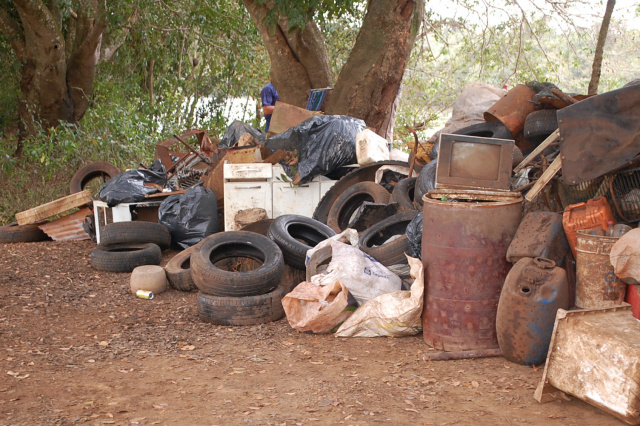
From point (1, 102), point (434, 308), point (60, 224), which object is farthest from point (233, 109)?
point (434, 308)

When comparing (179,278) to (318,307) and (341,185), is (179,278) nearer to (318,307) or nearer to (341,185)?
(318,307)

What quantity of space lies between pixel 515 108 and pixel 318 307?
2.98 metres

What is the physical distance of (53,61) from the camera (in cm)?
1168

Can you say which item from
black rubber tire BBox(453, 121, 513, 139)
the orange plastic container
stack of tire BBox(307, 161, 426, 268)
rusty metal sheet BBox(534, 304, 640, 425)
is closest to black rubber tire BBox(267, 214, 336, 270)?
stack of tire BBox(307, 161, 426, 268)

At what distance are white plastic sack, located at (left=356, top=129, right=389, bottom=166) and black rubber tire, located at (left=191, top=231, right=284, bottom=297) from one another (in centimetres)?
195

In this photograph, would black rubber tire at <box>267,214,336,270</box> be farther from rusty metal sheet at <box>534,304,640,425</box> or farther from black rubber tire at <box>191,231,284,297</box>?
rusty metal sheet at <box>534,304,640,425</box>

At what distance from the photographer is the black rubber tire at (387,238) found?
198 inches

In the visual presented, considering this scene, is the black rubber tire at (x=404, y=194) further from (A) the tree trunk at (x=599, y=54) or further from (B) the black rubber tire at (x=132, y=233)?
(B) the black rubber tire at (x=132, y=233)

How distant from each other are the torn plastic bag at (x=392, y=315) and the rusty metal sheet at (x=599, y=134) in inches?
49.2

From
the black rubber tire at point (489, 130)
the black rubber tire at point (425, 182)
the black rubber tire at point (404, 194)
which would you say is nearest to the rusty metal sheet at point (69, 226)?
the black rubber tire at point (404, 194)

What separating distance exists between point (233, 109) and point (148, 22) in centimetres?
369

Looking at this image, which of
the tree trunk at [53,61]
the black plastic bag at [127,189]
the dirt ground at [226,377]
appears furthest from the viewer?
the tree trunk at [53,61]

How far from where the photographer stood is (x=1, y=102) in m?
12.4

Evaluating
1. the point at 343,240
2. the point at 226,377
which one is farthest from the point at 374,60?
the point at 226,377
